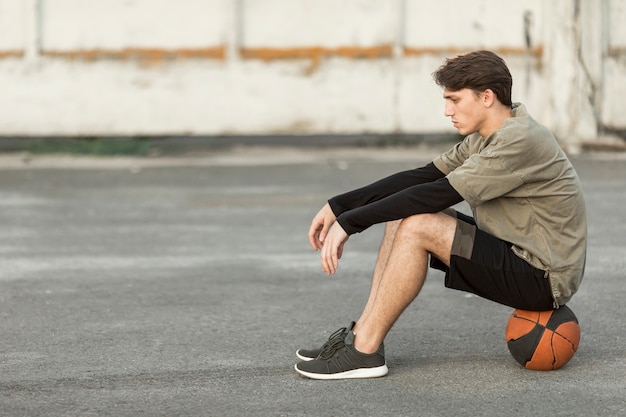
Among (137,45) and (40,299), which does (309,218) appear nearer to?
(40,299)

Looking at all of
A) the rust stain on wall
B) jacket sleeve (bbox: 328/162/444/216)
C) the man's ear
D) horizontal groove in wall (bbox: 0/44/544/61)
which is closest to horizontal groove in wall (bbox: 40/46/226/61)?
horizontal groove in wall (bbox: 0/44/544/61)

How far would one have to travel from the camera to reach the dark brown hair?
5477 millimetres

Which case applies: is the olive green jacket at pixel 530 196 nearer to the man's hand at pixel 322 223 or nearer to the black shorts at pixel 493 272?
the black shorts at pixel 493 272

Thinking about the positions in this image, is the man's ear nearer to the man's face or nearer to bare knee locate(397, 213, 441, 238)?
the man's face

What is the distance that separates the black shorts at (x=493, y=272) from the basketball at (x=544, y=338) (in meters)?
0.07

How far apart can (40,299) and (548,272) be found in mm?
3197

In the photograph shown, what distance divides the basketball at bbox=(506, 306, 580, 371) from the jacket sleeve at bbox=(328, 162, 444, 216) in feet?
2.61

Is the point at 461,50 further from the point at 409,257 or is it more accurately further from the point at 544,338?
the point at 409,257

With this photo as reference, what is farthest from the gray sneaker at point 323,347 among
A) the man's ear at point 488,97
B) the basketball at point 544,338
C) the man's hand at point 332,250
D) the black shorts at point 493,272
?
the man's ear at point 488,97

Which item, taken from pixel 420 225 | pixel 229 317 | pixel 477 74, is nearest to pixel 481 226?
pixel 420 225

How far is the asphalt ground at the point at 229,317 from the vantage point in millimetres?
5305

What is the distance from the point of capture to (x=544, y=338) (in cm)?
560

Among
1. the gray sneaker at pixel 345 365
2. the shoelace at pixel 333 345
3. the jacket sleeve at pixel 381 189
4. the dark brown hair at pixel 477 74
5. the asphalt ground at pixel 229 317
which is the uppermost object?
the dark brown hair at pixel 477 74

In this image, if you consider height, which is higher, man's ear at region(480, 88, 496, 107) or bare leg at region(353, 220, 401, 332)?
man's ear at region(480, 88, 496, 107)
